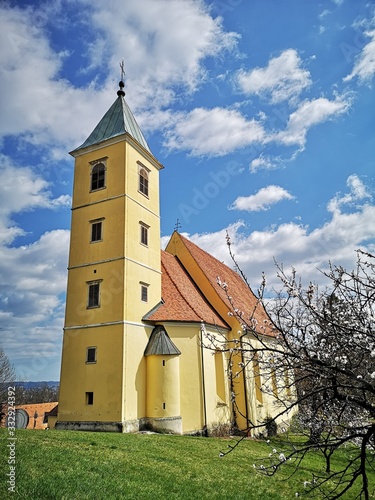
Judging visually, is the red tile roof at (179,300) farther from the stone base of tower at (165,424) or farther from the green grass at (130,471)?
the green grass at (130,471)

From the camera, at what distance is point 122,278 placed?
1580 cm

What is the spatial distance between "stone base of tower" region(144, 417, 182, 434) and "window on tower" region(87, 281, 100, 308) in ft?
18.2

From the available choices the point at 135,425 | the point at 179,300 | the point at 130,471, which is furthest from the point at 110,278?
the point at 130,471

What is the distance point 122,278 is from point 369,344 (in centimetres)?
1306

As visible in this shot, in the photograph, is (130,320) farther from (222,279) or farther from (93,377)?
(222,279)

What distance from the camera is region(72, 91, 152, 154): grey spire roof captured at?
62.5 feet

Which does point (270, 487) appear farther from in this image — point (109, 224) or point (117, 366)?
point (109, 224)

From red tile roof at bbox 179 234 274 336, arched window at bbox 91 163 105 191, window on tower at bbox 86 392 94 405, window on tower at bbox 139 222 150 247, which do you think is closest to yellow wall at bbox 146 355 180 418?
window on tower at bbox 86 392 94 405

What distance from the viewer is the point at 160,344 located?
15867 millimetres

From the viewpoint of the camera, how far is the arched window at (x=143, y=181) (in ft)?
62.2

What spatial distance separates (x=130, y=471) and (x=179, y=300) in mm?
10891

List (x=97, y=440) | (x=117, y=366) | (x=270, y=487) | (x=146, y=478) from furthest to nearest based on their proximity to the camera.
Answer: (x=117, y=366)
(x=97, y=440)
(x=270, y=487)
(x=146, y=478)

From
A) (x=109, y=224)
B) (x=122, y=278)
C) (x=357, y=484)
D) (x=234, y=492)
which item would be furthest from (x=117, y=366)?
(x=357, y=484)

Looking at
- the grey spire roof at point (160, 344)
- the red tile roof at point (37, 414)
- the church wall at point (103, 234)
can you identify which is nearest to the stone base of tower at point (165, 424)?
the grey spire roof at point (160, 344)
